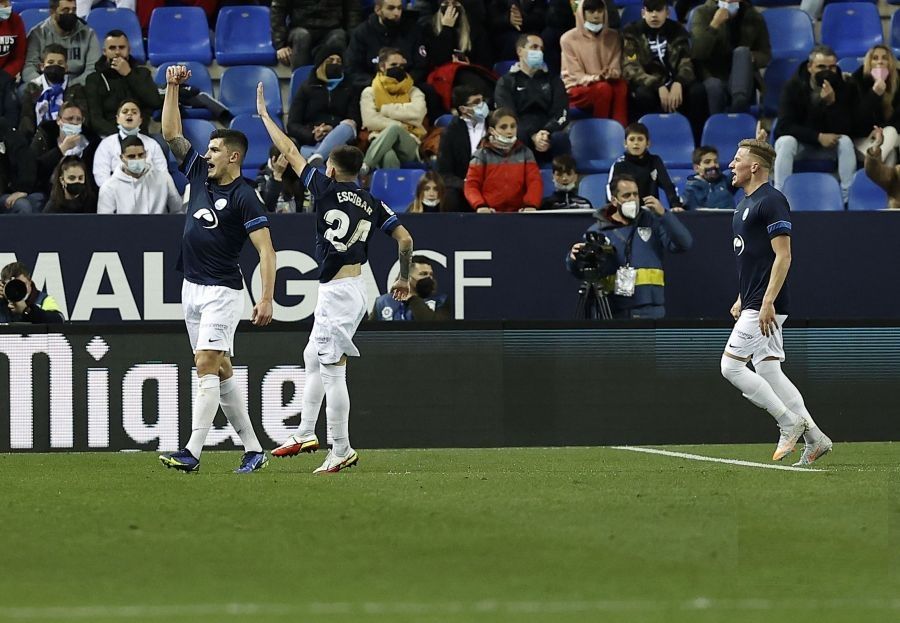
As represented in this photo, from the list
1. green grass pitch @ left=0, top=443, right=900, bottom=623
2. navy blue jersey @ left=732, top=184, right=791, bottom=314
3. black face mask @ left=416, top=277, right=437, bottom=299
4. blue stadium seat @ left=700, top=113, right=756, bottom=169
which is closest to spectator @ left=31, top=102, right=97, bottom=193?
black face mask @ left=416, top=277, right=437, bottom=299

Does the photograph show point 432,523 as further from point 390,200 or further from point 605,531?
point 390,200

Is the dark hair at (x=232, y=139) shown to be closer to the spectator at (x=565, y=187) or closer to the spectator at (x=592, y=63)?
the spectator at (x=565, y=187)

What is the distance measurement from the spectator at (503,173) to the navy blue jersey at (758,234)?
13.2ft

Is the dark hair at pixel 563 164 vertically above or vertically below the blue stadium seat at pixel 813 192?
above

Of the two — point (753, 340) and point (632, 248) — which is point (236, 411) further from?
point (632, 248)

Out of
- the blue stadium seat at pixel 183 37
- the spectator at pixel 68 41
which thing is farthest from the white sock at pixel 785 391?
the blue stadium seat at pixel 183 37

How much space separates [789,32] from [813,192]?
120 inches

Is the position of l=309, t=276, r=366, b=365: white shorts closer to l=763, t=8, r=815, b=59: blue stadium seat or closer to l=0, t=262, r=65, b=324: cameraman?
l=0, t=262, r=65, b=324: cameraman

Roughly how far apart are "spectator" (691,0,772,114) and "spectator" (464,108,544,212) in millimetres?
2902

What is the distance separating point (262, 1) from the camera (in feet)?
59.0

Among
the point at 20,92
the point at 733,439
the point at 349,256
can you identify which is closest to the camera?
the point at 349,256

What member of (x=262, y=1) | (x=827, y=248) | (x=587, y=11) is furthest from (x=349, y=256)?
(x=262, y=1)

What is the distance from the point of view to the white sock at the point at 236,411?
9.85 metres

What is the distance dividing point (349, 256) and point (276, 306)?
4.26 m
